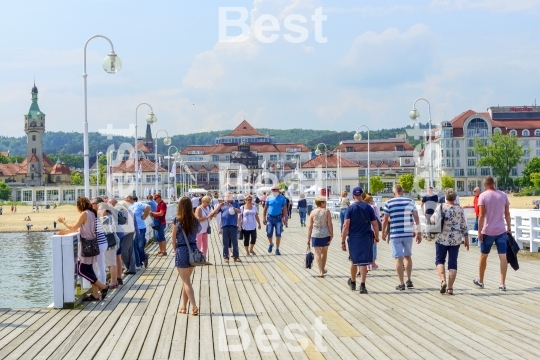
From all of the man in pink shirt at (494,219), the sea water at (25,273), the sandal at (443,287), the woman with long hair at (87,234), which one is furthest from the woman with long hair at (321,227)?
the sea water at (25,273)

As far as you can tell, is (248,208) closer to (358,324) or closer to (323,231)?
(323,231)

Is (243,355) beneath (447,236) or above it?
beneath

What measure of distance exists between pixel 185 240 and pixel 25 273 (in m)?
19.3

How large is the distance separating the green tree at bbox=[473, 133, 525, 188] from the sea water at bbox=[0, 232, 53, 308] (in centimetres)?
9094

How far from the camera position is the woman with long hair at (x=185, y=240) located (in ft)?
33.9

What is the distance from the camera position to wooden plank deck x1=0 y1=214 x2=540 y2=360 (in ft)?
26.0

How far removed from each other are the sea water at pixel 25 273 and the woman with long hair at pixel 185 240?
28.4ft

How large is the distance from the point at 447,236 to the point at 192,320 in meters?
4.47

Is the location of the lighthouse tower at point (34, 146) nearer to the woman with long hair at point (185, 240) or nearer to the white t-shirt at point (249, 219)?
the white t-shirt at point (249, 219)

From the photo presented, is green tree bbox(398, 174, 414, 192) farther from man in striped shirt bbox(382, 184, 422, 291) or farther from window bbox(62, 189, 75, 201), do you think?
man in striped shirt bbox(382, 184, 422, 291)

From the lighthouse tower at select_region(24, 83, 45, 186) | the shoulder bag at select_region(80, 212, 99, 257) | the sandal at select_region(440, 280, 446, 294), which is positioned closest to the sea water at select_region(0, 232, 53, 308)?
the shoulder bag at select_region(80, 212, 99, 257)

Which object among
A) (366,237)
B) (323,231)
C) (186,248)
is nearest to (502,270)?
(366,237)

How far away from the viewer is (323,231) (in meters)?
14.4

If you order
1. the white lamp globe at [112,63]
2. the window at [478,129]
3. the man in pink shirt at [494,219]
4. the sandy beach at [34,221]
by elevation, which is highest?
the window at [478,129]
